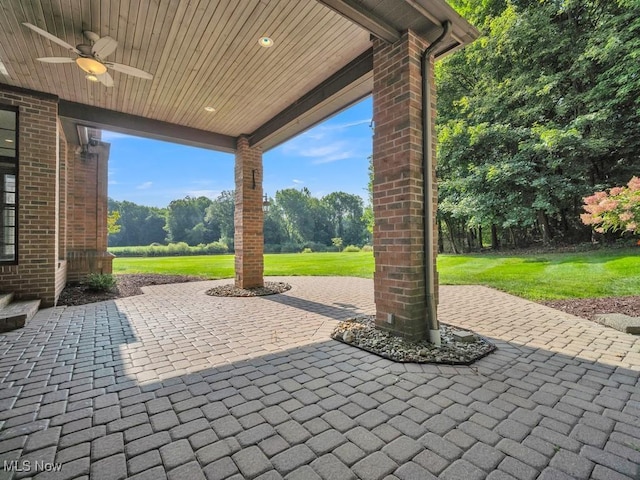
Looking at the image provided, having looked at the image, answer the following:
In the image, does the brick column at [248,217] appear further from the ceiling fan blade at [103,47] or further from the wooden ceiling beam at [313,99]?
the ceiling fan blade at [103,47]

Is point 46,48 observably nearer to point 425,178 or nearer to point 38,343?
point 38,343

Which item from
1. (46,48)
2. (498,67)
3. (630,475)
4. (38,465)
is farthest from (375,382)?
(498,67)

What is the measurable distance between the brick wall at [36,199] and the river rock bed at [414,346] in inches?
192

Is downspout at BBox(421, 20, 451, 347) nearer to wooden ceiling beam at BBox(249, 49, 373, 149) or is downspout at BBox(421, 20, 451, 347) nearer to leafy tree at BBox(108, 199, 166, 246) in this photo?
wooden ceiling beam at BBox(249, 49, 373, 149)

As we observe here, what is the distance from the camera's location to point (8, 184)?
4.69 meters

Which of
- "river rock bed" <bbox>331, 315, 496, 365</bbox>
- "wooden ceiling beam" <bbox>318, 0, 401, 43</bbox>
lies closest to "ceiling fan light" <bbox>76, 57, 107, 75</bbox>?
"wooden ceiling beam" <bbox>318, 0, 401, 43</bbox>

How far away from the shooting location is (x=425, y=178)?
314cm

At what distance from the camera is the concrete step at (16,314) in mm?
3530

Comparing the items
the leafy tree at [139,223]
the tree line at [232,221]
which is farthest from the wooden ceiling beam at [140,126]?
the leafy tree at [139,223]

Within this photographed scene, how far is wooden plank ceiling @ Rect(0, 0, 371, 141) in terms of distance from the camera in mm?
2934

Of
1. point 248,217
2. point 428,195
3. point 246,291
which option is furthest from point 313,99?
point 246,291

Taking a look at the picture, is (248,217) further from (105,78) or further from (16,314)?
(16,314)

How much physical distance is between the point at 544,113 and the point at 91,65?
14.8 metres

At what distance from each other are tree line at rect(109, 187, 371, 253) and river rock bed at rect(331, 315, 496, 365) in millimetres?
41412
